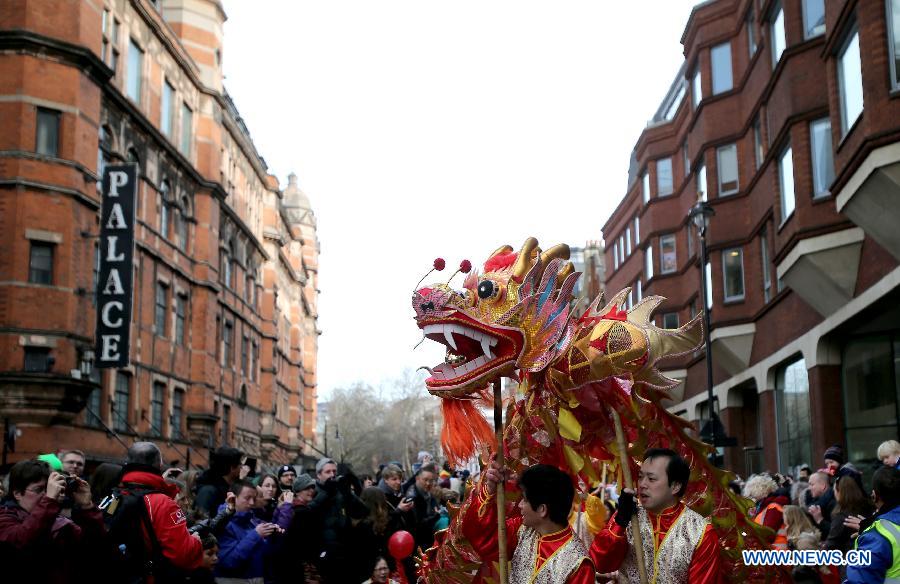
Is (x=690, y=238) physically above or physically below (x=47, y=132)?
below

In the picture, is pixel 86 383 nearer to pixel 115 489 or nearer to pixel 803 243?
pixel 803 243

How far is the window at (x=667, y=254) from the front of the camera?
3691cm

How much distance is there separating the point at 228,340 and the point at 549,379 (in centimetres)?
3886

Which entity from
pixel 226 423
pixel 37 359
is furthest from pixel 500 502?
pixel 226 423

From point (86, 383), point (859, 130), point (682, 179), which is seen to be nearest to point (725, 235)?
point (682, 179)

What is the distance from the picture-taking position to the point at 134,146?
97.1 ft

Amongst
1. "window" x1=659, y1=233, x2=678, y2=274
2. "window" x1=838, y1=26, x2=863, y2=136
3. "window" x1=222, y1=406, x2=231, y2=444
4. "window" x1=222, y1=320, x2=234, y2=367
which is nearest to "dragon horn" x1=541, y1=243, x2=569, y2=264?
"window" x1=838, y1=26, x2=863, y2=136

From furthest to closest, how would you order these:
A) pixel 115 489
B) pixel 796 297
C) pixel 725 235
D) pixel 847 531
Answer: pixel 725 235 < pixel 796 297 < pixel 847 531 < pixel 115 489

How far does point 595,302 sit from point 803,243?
1298cm

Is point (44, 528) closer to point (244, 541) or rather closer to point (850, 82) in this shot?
point (244, 541)

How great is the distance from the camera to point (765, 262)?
2591cm

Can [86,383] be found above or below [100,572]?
above

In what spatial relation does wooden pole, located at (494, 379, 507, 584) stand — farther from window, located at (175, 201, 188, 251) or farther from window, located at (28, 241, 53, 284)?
window, located at (175, 201, 188, 251)

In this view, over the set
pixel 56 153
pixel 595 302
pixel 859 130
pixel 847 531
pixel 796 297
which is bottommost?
pixel 847 531
